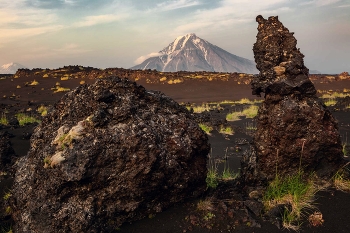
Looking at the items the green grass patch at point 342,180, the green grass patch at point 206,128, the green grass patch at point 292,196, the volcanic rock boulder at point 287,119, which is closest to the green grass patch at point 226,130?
the green grass patch at point 206,128

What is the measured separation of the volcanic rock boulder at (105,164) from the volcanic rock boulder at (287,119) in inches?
38.9

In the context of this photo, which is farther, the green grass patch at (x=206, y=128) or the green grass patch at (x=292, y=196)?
the green grass patch at (x=206, y=128)

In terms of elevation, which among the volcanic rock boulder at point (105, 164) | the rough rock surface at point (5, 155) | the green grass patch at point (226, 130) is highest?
the volcanic rock boulder at point (105, 164)

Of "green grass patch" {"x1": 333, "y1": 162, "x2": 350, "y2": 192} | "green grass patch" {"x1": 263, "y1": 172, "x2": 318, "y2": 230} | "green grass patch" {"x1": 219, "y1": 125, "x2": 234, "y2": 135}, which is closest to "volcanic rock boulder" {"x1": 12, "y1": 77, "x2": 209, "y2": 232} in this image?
"green grass patch" {"x1": 263, "y1": 172, "x2": 318, "y2": 230}

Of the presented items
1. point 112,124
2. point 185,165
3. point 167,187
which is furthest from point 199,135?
point 112,124

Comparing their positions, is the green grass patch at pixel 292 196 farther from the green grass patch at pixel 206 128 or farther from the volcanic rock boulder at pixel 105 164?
the green grass patch at pixel 206 128

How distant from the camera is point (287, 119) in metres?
4.62

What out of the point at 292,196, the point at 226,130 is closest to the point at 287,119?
the point at 292,196

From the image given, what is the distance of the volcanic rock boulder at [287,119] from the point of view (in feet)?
15.2

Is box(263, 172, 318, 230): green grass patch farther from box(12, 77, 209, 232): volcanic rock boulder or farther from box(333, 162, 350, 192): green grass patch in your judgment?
box(12, 77, 209, 232): volcanic rock boulder

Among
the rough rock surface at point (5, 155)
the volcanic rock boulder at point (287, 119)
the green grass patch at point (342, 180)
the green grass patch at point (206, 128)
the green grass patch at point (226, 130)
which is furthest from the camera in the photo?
the green grass patch at point (206, 128)

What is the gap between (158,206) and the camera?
409 centimetres

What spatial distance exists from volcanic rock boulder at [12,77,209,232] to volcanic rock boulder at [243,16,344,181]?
0.99 m

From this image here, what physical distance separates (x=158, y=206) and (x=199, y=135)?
1064 mm
